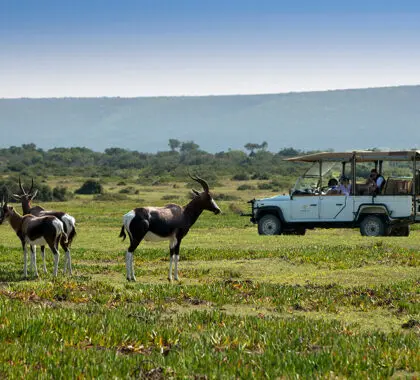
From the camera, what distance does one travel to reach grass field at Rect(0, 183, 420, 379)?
9.39 metres

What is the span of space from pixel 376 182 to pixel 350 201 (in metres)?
1.20

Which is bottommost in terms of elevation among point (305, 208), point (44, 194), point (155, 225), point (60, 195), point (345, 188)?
point (60, 195)

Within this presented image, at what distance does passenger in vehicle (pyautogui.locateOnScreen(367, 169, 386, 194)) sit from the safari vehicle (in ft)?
0.50

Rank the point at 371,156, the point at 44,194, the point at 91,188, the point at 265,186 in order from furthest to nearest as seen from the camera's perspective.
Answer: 1. the point at 265,186
2. the point at 91,188
3. the point at 44,194
4. the point at 371,156

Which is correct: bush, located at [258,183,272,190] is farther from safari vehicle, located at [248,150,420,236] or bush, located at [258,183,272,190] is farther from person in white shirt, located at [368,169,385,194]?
person in white shirt, located at [368,169,385,194]

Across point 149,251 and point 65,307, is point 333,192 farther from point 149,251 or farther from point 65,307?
point 65,307

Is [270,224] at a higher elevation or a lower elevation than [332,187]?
lower

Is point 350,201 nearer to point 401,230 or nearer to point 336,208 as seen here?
point 336,208

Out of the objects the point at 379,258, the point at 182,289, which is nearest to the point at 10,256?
the point at 182,289

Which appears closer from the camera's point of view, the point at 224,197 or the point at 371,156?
the point at 371,156

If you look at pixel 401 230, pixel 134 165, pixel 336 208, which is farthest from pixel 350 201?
pixel 134 165

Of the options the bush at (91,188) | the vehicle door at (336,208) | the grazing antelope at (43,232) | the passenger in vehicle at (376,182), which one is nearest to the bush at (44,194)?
the bush at (91,188)

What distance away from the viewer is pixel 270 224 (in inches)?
1163

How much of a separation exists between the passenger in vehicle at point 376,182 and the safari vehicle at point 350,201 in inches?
6.0
